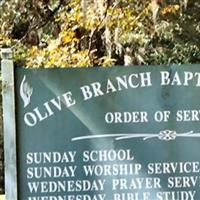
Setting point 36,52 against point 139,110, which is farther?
point 36,52

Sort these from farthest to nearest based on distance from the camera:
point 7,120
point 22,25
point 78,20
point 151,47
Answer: point 151,47, point 22,25, point 78,20, point 7,120

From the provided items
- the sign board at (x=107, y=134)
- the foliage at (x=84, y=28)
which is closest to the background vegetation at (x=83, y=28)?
the foliage at (x=84, y=28)

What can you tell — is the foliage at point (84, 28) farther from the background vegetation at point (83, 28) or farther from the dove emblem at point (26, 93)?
the dove emblem at point (26, 93)

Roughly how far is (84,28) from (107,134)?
15.9 feet

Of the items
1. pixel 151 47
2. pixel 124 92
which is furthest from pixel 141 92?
pixel 151 47

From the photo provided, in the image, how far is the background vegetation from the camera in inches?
314

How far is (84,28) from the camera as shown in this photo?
8.61m

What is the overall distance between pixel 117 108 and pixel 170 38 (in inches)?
392

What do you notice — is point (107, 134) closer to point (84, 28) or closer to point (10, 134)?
point (10, 134)

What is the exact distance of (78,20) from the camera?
8.35m

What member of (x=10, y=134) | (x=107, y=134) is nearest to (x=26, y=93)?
(x=10, y=134)

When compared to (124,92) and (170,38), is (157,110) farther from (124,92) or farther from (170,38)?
(170,38)

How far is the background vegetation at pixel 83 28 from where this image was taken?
7988 mm

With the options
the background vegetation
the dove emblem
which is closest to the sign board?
the dove emblem
